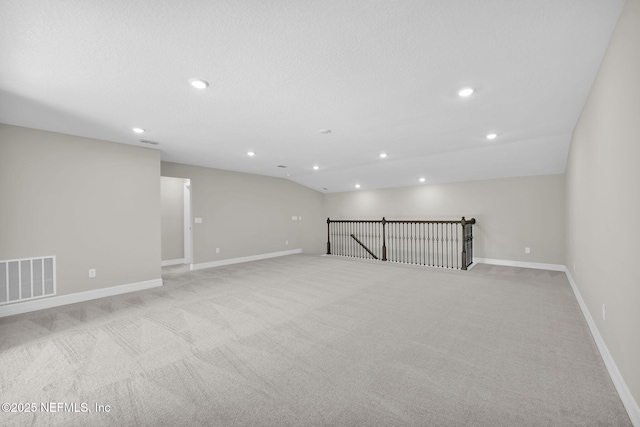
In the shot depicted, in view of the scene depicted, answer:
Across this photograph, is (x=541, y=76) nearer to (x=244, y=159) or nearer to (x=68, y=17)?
(x=68, y=17)

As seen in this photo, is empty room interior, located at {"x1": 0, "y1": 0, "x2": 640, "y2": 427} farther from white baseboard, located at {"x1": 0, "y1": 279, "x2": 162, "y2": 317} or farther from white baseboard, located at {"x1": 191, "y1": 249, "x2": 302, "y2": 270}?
white baseboard, located at {"x1": 191, "y1": 249, "x2": 302, "y2": 270}

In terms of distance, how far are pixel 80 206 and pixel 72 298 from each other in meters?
1.37

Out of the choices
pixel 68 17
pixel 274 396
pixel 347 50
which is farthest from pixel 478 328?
pixel 68 17

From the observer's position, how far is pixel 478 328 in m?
2.69

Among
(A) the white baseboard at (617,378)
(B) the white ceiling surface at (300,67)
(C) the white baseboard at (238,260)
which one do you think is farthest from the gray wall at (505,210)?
(C) the white baseboard at (238,260)

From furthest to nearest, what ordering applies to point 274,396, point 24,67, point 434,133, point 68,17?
point 434,133
point 24,67
point 274,396
point 68,17

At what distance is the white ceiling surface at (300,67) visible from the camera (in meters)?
1.52

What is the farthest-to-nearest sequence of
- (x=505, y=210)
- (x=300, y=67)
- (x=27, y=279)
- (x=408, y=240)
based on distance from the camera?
(x=408, y=240) → (x=505, y=210) → (x=27, y=279) → (x=300, y=67)

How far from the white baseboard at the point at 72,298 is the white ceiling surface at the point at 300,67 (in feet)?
7.88

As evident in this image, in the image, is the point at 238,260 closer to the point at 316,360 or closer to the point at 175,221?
the point at 175,221

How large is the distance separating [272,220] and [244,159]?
2.65m

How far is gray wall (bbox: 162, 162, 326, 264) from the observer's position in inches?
239

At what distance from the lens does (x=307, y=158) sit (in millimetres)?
5492

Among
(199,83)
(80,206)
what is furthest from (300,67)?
(80,206)
